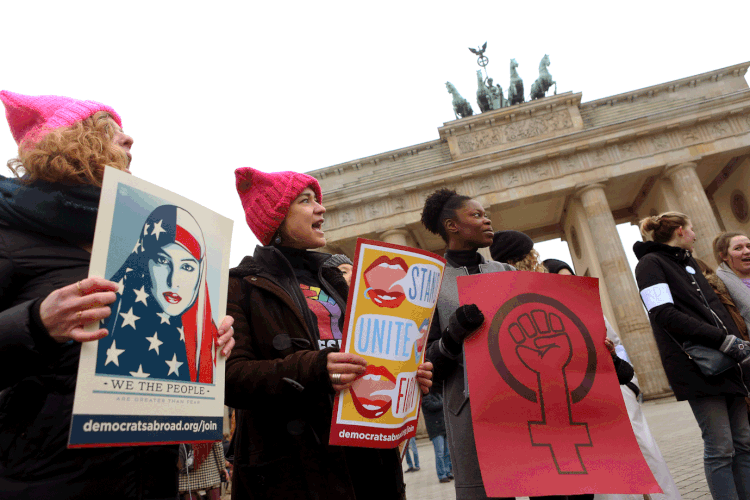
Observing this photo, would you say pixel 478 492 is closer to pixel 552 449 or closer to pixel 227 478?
pixel 552 449

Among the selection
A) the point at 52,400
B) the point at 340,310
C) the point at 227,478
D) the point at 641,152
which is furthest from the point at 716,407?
the point at 641,152

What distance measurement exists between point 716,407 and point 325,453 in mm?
2639

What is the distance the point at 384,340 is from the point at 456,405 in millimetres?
852

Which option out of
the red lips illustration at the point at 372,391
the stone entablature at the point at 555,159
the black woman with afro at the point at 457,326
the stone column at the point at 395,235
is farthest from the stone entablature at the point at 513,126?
the red lips illustration at the point at 372,391

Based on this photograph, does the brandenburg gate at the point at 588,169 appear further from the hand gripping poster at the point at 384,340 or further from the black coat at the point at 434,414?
the hand gripping poster at the point at 384,340

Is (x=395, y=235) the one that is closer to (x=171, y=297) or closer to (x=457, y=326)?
(x=457, y=326)

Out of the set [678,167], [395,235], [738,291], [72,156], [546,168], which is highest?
[546,168]

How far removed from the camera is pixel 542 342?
1951mm

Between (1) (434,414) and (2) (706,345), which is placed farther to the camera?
(1) (434,414)

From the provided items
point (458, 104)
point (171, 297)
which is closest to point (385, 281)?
point (171, 297)

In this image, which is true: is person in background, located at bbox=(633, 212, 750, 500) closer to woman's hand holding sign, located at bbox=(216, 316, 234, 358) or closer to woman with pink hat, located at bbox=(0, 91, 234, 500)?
woman's hand holding sign, located at bbox=(216, 316, 234, 358)

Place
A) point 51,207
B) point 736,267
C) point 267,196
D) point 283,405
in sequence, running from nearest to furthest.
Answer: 1. point 51,207
2. point 283,405
3. point 267,196
4. point 736,267

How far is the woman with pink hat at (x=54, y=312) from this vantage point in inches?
41.3

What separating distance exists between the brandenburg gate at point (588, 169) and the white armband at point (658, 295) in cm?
1650
